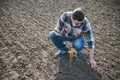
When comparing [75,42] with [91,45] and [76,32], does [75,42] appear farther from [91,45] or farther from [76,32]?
[91,45]

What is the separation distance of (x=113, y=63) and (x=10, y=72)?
6.97 ft

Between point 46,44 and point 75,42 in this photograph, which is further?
point 46,44

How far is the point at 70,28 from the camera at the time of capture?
389 centimetres

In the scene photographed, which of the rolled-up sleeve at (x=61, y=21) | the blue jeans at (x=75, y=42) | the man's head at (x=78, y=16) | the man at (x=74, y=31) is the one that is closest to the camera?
the man's head at (x=78, y=16)

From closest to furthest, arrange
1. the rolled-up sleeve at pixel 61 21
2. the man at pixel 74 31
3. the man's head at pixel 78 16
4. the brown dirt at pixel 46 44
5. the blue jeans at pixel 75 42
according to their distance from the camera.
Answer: the man's head at pixel 78 16, the man at pixel 74 31, the rolled-up sleeve at pixel 61 21, the brown dirt at pixel 46 44, the blue jeans at pixel 75 42

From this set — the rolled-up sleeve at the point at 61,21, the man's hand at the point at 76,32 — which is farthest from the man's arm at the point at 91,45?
the rolled-up sleeve at the point at 61,21

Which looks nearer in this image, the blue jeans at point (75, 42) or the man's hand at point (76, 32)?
the man's hand at point (76, 32)

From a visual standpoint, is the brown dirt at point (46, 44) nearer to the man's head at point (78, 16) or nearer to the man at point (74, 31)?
the man at point (74, 31)

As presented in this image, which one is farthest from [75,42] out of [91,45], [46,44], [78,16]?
[46,44]

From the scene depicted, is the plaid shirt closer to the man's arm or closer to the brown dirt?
the man's arm

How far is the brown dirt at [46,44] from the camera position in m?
3.96

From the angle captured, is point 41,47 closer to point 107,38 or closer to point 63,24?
point 63,24

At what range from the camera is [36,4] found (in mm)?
7516

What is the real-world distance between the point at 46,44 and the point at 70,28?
1.18 m
